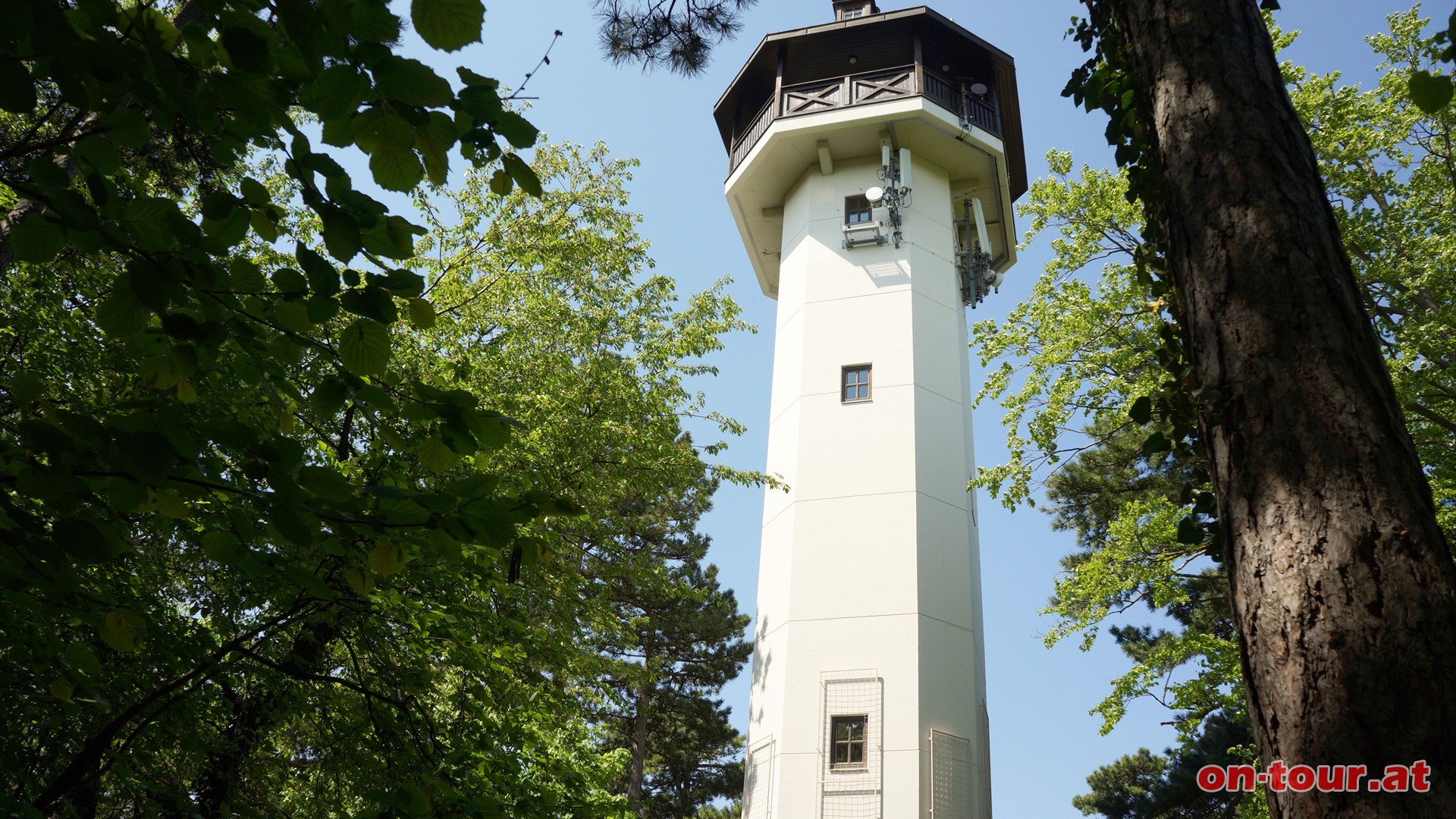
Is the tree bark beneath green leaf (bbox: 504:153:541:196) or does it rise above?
above

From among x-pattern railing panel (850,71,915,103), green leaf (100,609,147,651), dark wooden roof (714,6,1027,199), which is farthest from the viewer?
dark wooden roof (714,6,1027,199)

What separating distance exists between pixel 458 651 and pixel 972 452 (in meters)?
11.1

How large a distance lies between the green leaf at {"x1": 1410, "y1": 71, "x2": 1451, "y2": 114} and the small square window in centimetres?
1289

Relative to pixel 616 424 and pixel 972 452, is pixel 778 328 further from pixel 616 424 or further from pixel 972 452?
pixel 616 424

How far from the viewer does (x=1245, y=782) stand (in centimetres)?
262

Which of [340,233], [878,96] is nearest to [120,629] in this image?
[340,233]

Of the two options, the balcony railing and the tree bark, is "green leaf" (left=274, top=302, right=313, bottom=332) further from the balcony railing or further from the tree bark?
the tree bark

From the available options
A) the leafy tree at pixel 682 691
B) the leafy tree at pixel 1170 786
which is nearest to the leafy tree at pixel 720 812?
the leafy tree at pixel 682 691

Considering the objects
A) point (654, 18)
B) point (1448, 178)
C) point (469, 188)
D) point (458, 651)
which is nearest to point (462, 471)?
point (458, 651)

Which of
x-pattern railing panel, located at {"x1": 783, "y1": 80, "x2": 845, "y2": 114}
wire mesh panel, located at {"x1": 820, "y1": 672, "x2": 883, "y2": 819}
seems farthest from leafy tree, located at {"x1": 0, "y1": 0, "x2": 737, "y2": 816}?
x-pattern railing panel, located at {"x1": 783, "y1": 80, "x2": 845, "y2": 114}

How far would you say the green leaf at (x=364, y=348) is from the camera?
7.56 ft

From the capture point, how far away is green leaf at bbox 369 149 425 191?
2.08 metres

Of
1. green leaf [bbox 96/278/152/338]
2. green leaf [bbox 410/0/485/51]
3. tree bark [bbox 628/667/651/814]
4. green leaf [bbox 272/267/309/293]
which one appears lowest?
green leaf [bbox 96/278/152/338]

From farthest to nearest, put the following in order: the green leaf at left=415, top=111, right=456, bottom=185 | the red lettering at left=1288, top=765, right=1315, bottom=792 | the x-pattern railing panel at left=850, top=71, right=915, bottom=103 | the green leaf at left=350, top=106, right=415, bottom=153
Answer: the x-pattern railing panel at left=850, top=71, right=915, bottom=103, the green leaf at left=415, top=111, right=456, bottom=185, the green leaf at left=350, top=106, right=415, bottom=153, the red lettering at left=1288, top=765, right=1315, bottom=792
